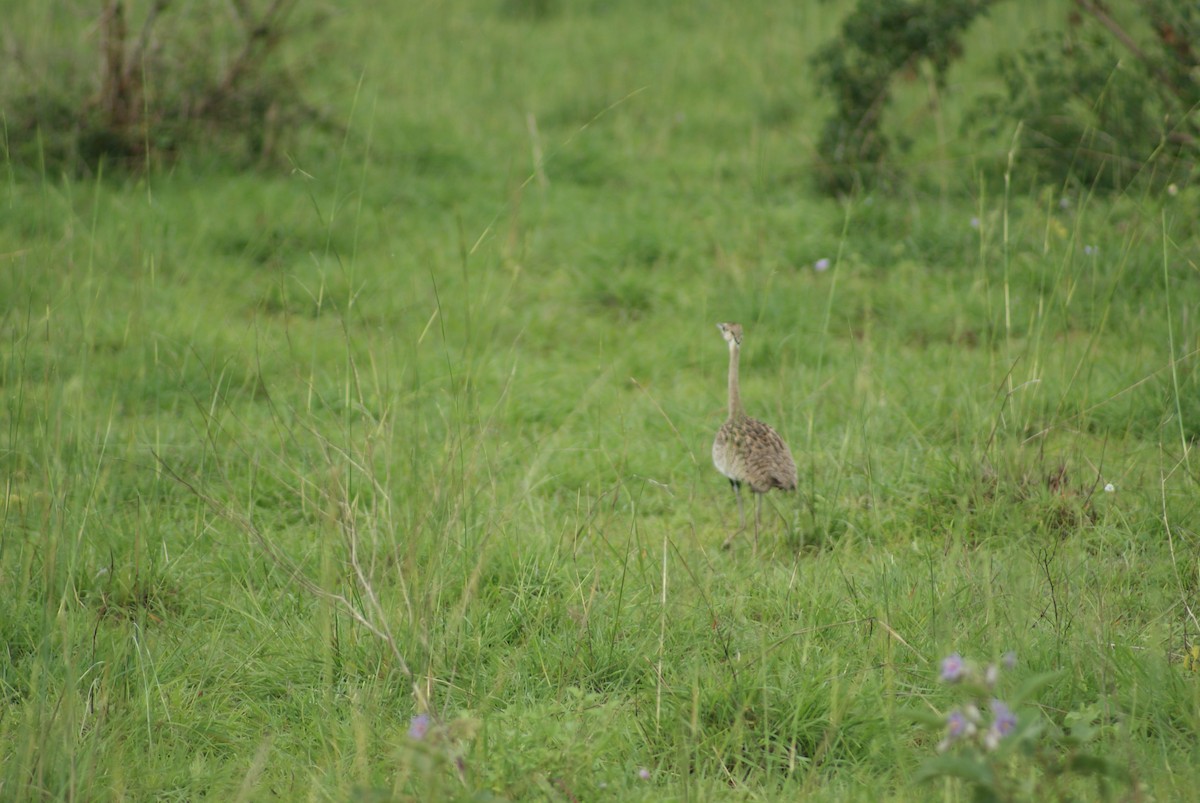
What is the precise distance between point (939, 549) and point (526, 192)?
4.21m

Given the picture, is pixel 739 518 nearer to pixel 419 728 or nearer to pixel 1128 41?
pixel 419 728

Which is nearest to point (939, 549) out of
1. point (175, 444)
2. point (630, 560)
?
point (630, 560)

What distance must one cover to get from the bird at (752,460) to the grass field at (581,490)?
0.49ft

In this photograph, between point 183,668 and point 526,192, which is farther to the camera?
point 526,192

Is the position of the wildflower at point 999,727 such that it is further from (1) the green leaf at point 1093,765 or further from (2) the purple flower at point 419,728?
(2) the purple flower at point 419,728

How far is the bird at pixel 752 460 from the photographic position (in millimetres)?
3482

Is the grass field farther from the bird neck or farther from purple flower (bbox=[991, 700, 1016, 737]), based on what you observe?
the bird neck

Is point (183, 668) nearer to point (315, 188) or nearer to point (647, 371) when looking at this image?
point (647, 371)

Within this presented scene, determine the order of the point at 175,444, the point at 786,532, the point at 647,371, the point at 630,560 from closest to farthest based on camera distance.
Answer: the point at 630,560 → the point at 786,532 → the point at 175,444 → the point at 647,371

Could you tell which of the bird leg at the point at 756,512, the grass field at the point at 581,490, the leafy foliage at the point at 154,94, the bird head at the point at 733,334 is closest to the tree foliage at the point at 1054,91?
the grass field at the point at 581,490

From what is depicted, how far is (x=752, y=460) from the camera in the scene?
11.6 feet

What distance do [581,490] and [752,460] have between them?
686 millimetres

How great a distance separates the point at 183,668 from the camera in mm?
2928

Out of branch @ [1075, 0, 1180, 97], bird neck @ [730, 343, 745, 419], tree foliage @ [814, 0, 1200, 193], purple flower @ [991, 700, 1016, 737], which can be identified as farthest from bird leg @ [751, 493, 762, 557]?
branch @ [1075, 0, 1180, 97]
